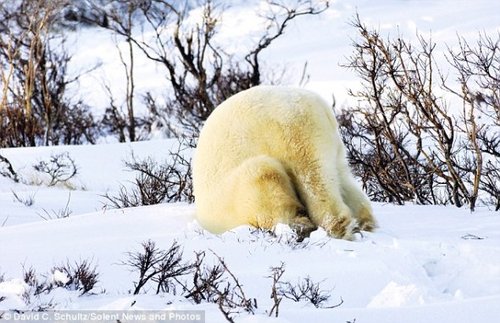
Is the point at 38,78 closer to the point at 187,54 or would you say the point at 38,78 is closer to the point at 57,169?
the point at 187,54

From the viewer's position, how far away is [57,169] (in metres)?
12.5

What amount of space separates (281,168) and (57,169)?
8.18m

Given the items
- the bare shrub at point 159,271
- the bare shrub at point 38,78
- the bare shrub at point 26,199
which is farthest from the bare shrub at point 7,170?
the bare shrub at point 159,271

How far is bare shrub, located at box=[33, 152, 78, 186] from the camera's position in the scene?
40.0 ft

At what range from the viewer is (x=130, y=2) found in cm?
2544

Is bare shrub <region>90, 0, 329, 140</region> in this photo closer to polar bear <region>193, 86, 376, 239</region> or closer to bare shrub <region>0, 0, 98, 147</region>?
bare shrub <region>0, 0, 98, 147</region>

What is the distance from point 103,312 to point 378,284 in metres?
1.48

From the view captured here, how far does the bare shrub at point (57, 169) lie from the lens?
12188mm

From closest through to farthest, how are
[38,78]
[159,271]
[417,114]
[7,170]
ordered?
1. [159,271]
2. [417,114]
3. [7,170]
4. [38,78]

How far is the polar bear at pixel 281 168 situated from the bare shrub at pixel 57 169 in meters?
7.01

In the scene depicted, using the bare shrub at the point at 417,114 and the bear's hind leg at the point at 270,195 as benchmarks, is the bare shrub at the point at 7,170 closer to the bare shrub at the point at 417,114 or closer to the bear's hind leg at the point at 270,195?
the bare shrub at the point at 417,114

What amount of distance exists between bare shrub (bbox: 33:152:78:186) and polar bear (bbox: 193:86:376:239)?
276 inches

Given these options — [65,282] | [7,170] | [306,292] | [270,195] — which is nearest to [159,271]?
[65,282]

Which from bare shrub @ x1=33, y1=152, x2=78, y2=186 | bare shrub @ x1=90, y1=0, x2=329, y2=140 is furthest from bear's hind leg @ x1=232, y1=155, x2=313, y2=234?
bare shrub @ x1=90, y1=0, x2=329, y2=140
